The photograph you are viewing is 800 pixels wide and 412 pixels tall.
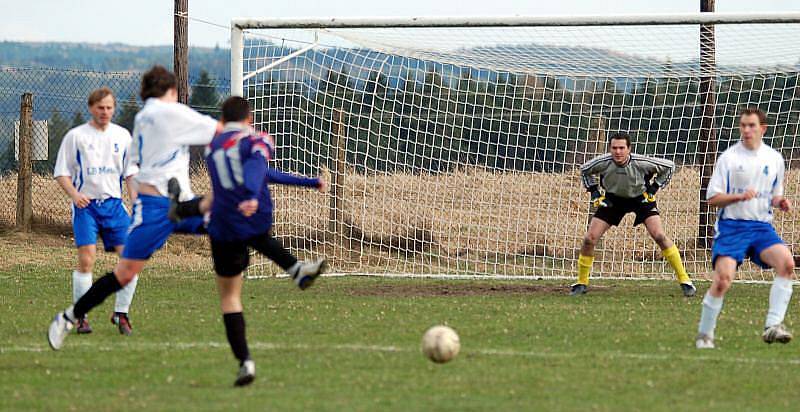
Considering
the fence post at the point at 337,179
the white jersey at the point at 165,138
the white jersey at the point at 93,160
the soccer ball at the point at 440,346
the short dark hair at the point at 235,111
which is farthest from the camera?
the fence post at the point at 337,179

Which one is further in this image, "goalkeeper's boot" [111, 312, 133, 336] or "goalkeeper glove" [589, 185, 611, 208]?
"goalkeeper glove" [589, 185, 611, 208]

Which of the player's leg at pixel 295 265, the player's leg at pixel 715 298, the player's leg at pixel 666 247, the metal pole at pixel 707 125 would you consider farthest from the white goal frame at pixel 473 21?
the player's leg at pixel 295 265

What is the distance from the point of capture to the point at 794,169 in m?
16.7

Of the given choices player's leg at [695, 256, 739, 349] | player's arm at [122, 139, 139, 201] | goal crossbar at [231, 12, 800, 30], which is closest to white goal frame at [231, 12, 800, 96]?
goal crossbar at [231, 12, 800, 30]

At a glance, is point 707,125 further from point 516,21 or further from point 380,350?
point 380,350

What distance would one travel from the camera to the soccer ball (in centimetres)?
823

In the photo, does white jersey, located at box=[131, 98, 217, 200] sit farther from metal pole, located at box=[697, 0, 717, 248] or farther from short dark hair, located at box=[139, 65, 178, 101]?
metal pole, located at box=[697, 0, 717, 248]

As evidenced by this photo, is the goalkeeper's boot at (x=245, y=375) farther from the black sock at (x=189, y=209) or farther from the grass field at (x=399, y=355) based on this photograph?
the black sock at (x=189, y=209)

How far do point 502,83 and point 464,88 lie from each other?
53cm

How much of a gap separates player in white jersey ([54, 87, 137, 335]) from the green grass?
18.9 inches

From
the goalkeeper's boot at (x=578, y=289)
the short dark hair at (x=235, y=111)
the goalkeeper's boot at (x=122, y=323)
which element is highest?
the short dark hair at (x=235, y=111)

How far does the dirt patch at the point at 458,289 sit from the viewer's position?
45.6ft

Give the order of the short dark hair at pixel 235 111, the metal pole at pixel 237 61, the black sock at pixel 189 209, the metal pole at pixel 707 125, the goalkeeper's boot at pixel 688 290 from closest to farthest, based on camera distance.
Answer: the short dark hair at pixel 235 111 < the black sock at pixel 189 209 < the goalkeeper's boot at pixel 688 290 < the metal pole at pixel 237 61 < the metal pole at pixel 707 125

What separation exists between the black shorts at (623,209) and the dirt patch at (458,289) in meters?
0.88
